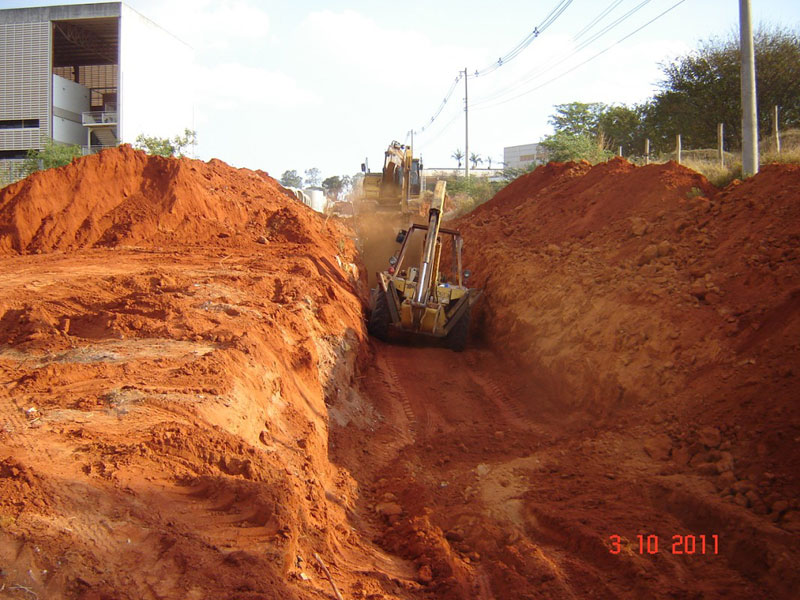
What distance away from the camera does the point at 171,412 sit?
199 inches

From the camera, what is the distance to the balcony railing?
3724 cm

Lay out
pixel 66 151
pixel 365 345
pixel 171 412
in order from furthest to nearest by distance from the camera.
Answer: pixel 66 151 < pixel 365 345 < pixel 171 412

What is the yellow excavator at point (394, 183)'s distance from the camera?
2216 cm

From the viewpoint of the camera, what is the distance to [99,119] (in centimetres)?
3888

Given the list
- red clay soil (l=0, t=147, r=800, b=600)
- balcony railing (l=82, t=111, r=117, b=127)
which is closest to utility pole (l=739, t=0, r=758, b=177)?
red clay soil (l=0, t=147, r=800, b=600)

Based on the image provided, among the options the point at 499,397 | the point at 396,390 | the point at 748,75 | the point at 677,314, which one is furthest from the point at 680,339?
the point at 748,75

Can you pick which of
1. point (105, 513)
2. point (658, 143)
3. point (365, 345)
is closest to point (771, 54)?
point (658, 143)

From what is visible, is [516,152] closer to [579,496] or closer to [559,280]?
[559,280]

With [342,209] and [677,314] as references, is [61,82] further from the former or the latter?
[677,314]

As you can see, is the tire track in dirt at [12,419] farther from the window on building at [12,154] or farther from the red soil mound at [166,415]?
the window on building at [12,154]

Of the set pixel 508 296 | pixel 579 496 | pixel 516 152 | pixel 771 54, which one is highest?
pixel 516 152

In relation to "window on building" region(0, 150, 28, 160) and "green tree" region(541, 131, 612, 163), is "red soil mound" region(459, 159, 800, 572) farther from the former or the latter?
"window on building" region(0, 150, 28, 160)

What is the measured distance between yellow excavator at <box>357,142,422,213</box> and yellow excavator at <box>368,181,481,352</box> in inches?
364

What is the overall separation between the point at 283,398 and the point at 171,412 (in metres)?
1.86
